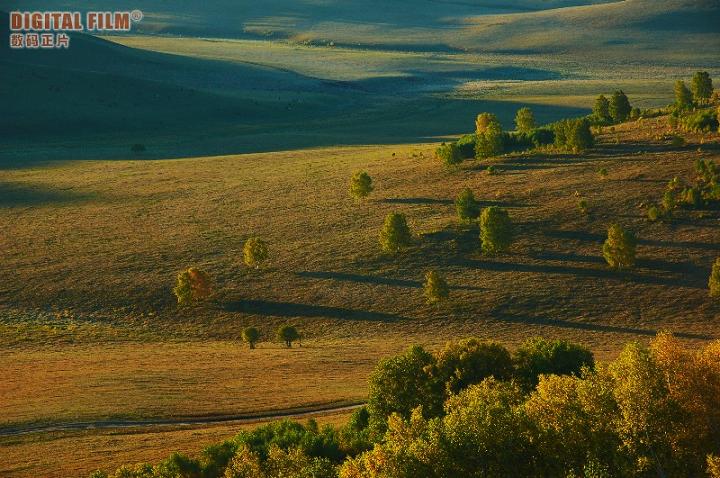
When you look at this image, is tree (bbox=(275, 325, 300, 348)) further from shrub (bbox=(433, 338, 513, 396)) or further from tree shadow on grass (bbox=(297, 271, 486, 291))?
shrub (bbox=(433, 338, 513, 396))

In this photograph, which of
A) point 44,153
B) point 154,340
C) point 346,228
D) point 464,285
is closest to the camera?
point 154,340

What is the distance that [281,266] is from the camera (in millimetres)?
82000

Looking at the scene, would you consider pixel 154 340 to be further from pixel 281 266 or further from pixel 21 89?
pixel 21 89

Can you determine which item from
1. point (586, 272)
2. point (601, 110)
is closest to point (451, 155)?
point (601, 110)

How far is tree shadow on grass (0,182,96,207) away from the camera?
109m

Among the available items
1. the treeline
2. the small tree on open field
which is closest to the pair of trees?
the small tree on open field

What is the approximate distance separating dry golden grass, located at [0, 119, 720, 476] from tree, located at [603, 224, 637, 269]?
118 centimetres

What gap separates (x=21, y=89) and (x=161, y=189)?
8851 centimetres

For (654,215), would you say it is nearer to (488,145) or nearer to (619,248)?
(619,248)

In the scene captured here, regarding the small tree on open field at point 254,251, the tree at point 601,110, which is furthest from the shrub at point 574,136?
the small tree on open field at point 254,251

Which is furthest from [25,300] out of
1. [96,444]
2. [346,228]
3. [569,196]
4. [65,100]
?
[65,100]

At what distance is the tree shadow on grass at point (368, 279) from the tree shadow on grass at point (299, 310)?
213 inches

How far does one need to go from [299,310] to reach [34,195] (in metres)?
53.1

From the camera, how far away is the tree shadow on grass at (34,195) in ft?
358
